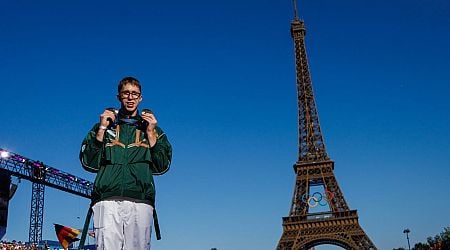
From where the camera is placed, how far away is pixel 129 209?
3.73 metres

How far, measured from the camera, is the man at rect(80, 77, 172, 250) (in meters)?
3.67

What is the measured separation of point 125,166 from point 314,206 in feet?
193

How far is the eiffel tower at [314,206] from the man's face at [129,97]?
53.7m

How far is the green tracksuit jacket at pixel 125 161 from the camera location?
381cm

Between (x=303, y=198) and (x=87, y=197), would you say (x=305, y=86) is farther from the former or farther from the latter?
(x=87, y=197)

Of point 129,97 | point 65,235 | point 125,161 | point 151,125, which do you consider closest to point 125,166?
point 125,161

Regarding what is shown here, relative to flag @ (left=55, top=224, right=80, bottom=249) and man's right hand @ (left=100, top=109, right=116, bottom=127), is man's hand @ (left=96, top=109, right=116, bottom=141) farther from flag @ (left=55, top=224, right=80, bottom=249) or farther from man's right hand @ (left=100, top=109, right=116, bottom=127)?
flag @ (left=55, top=224, right=80, bottom=249)

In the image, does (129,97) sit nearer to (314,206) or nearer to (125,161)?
(125,161)

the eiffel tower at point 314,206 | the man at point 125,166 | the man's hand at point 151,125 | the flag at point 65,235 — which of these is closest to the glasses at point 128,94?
the man at point 125,166

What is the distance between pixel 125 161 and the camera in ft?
13.0

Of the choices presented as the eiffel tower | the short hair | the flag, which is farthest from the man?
the eiffel tower

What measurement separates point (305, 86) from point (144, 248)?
69.7 metres

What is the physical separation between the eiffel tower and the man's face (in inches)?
2113

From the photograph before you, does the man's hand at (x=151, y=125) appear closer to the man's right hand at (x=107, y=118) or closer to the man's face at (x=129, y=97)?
the man's face at (x=129, y=97)
